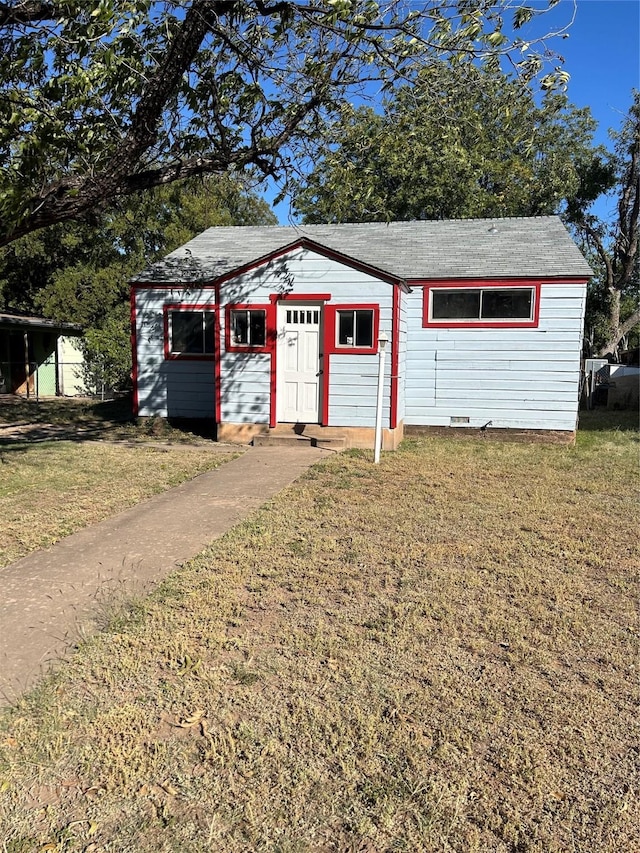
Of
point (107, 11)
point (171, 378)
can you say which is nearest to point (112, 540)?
point (107, 11)

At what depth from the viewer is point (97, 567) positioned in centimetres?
446

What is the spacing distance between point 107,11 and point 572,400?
32.2ft

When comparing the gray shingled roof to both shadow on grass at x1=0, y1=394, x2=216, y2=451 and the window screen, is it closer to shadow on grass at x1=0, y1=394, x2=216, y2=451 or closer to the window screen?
the window screen

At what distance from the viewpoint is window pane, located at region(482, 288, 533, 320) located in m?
11.4

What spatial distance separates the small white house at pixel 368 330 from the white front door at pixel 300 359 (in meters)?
0.02

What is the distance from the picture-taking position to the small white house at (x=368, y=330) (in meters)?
10.3

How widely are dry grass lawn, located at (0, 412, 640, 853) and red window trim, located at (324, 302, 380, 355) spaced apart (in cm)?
560

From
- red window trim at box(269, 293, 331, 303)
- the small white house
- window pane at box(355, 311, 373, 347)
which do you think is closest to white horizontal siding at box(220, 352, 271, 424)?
the small white house

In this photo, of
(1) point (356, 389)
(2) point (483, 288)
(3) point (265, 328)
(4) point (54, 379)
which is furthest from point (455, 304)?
(4) point (54, 379)

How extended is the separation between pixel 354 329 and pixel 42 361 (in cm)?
1597

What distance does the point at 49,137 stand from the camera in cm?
566

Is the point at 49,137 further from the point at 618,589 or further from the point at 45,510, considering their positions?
the point at 618,589

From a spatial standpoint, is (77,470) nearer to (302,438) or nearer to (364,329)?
(302,438)

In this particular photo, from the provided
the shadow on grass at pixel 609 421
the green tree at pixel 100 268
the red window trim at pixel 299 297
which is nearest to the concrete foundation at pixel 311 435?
the red window trim at pixel 299 297
